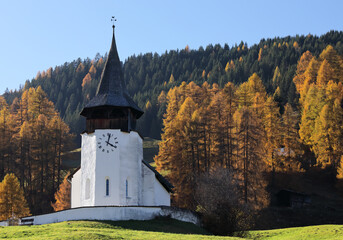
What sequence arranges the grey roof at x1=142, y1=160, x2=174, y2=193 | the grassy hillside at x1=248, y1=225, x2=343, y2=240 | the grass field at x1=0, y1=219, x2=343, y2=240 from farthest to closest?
the grey roof at x1=142, y1=160, x2=174, y2=193 < the grassy hillside at x1=248, y1=225, x2=343, y2=240 < the grass field at x1=0, y1=219, x2=343, y2=240

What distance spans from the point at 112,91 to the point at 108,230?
16.4 meters

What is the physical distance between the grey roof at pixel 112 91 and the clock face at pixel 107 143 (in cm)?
271

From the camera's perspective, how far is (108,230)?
26.3m

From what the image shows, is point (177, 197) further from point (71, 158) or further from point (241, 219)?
point (71, 158)

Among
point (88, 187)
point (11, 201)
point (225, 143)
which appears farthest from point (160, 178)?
point (225, 143)

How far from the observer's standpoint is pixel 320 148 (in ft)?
226

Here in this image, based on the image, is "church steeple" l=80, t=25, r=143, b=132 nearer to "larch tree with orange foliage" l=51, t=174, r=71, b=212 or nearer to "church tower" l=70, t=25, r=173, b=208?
"church tower" l=70, t=25, r=173, b=208

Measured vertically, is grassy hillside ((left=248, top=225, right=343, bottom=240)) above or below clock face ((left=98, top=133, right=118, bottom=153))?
below

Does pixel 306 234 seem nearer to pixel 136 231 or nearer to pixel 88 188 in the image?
pixel 136 231

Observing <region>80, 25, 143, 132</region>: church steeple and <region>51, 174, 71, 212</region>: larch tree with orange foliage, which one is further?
<region>51, 174, 71, 212</region>: larch tree with orange foliage

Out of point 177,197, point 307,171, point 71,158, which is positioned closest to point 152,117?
point 71,158

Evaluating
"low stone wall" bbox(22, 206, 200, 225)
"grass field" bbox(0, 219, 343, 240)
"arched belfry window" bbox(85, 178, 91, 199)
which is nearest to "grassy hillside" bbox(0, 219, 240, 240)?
"grass field" bbox(0, 219, 343, 240)

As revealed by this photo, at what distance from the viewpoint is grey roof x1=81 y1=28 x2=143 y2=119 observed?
3862 centimetres

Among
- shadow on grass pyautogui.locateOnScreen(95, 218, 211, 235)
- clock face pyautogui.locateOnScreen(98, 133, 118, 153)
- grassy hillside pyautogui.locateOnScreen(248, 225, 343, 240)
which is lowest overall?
grassy hillside pyautogui.locateOnScreen(248, 225, 343, 240)
